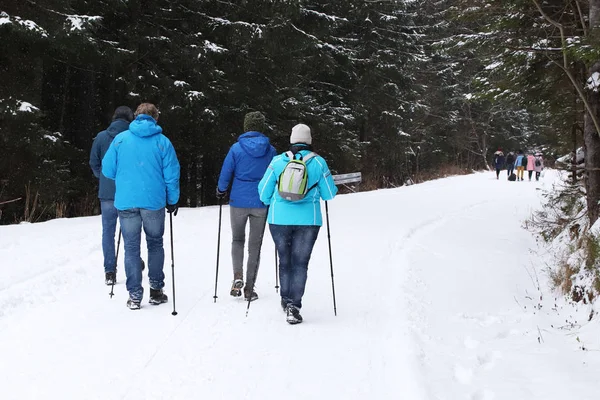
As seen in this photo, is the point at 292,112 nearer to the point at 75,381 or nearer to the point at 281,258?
the point at 281,258

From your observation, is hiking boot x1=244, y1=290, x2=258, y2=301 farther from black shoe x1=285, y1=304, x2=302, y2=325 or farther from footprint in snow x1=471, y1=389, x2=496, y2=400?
footprint in snow x1=471, y1=389, x2=496, y2=400

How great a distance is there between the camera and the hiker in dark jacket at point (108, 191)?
21.5ft

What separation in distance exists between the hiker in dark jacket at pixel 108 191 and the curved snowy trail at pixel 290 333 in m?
0.34

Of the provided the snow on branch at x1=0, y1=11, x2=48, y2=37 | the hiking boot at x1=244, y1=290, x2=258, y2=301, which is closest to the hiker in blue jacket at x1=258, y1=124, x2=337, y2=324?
the hiking boot at x1=244, y1=290, x2=258, y2=301

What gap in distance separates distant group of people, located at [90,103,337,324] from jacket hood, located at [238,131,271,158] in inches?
0.5

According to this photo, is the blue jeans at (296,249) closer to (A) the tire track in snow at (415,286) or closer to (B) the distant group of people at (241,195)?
(B) the distant group of people at (241,195)

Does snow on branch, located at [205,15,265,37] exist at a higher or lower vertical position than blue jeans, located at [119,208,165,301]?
higher

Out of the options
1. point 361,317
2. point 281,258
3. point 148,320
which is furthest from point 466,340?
point 148,320

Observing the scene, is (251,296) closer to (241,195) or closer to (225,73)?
(241,195)

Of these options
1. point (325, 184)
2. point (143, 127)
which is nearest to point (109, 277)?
point (143, 127)

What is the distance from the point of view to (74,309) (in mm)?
5738

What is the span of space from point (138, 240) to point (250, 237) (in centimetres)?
128

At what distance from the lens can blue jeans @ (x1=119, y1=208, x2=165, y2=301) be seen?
5.62 metres

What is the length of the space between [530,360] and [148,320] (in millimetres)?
3715
